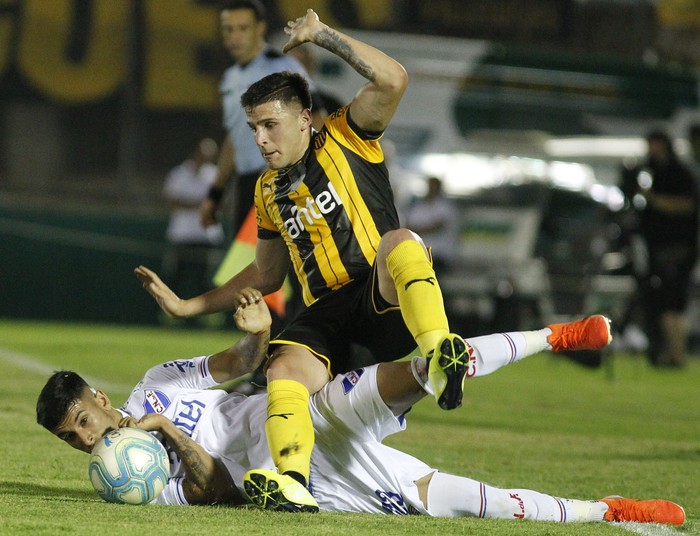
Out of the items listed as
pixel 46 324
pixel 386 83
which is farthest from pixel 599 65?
pixel 386 83

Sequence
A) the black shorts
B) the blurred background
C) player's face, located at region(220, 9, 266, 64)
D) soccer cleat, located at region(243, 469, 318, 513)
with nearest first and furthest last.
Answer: soccer cleat, located at region(243, 469, 318, 513) < the black shorts < player's face, located at region(220, 9, 266, 64) < the blurred background

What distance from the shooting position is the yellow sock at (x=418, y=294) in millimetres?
4465

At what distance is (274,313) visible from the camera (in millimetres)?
7746

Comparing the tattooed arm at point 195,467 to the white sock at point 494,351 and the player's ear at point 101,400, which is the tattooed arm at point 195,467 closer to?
the player's ear at point 101,400

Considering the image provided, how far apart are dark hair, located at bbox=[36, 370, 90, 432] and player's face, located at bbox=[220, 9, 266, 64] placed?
3653 mm

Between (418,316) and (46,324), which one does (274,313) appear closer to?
(418,316)

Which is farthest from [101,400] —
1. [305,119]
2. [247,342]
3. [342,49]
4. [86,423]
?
[342,49]

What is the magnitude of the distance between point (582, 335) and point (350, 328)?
2.97 feet

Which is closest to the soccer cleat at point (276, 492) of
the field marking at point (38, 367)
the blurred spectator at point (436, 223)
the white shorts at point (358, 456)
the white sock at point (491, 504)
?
the white shorts at point (358, 456)

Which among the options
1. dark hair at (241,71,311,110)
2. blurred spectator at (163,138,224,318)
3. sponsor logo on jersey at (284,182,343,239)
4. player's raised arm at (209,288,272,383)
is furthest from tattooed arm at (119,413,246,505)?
blurred spectator at (163,138,224,318)

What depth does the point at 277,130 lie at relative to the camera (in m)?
4.98

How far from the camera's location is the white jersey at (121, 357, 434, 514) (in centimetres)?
460

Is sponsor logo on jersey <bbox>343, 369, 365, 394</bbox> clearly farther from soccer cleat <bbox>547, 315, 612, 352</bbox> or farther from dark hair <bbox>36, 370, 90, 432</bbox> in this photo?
dark hair <bbox>36, 370, 90, 432</bbox>

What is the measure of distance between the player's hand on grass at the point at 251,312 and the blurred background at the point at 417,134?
360 inches
